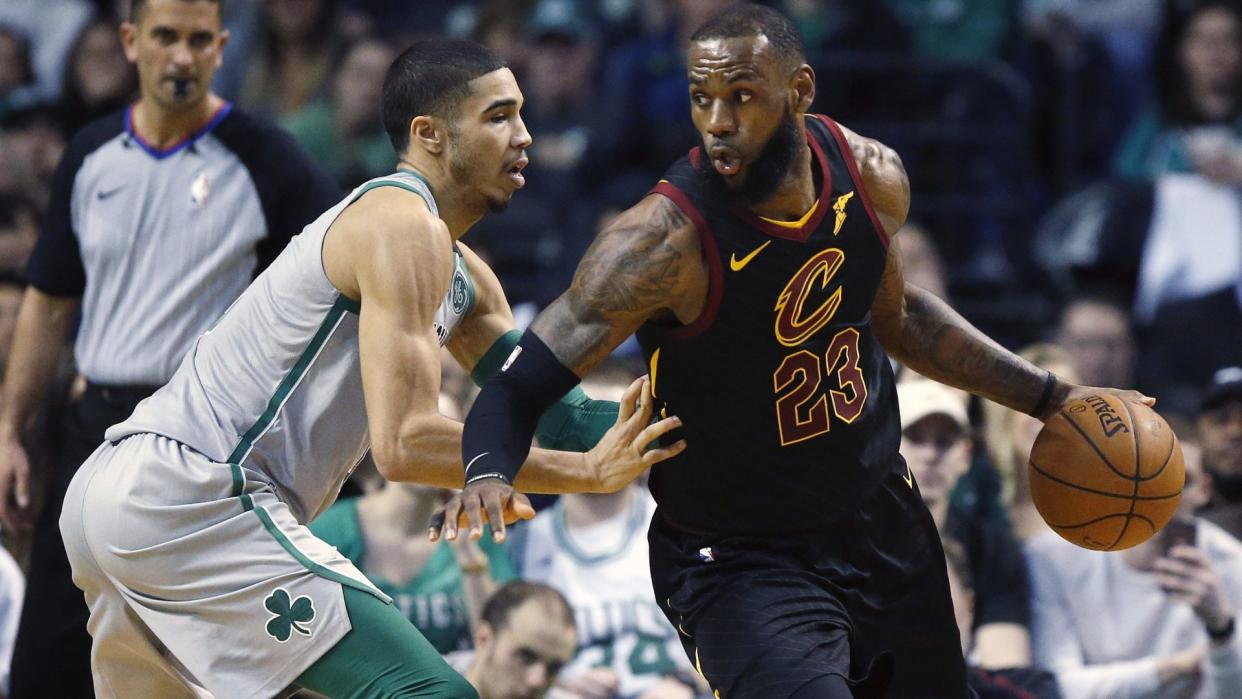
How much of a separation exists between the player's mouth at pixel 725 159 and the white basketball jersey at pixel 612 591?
7.94ft

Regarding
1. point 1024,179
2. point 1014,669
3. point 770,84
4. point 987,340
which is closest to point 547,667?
point 1014,669

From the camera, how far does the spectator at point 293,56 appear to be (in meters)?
9.82

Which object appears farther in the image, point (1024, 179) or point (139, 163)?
point (1024, 179)

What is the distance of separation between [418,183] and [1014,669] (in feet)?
10.00

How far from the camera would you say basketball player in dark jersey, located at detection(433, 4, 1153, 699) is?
3.98 m

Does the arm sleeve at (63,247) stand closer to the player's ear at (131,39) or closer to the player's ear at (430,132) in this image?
the player's ear at (131,39)

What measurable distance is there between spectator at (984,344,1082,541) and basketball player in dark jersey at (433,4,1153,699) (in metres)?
2.43

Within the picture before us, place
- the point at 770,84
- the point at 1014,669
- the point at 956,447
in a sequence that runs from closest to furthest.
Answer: the point at 770,84, the point at 1014,669, the point at 956,447

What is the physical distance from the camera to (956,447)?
21.1 ft

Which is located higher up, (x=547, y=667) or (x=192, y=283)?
(x=192, y=283)

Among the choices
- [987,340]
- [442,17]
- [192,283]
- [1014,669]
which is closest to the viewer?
[987,340]

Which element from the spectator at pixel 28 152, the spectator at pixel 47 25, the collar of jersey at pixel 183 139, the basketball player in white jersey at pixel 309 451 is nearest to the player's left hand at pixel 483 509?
the basketball player in white jersey at pixel 309 451

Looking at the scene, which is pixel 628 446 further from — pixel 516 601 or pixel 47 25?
pixel 47 25

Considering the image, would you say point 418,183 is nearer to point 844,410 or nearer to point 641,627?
→ point 844,410
